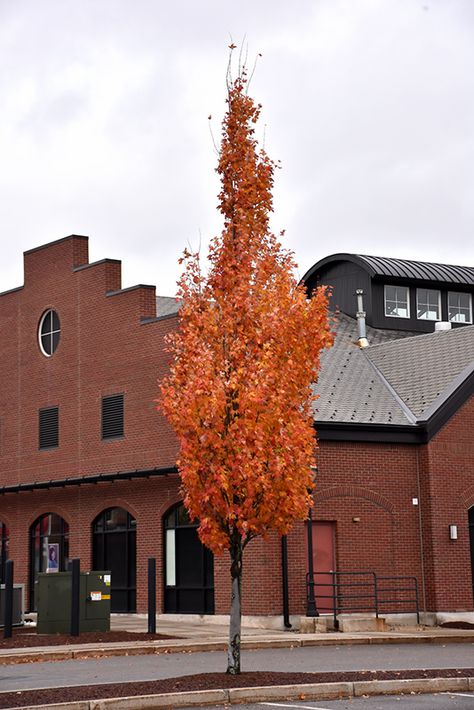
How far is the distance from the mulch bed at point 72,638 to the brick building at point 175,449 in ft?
14.3

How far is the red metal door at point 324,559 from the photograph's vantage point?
92.5ft

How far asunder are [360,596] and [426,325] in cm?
1468

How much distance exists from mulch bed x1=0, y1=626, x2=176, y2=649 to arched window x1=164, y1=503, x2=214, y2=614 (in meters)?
4.93

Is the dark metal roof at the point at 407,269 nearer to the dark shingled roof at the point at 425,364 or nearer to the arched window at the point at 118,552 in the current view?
the dark shingled roof at the point at 425,364

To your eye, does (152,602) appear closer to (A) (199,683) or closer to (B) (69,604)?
(B) (69,604)

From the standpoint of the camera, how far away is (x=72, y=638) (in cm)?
2333

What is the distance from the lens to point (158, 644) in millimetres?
21797

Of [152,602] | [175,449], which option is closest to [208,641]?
[152,602]

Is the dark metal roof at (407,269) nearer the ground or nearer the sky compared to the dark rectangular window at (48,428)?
nearer the sky

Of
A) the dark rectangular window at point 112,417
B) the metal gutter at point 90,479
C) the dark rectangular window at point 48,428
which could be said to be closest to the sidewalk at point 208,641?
the metal gutter at point 90,479

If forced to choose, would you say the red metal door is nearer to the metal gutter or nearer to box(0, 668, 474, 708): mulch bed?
the metal gutter

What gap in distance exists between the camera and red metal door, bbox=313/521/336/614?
92.5 feet

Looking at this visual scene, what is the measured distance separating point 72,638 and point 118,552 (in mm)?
8893

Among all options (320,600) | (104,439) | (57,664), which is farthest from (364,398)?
(57,664)
